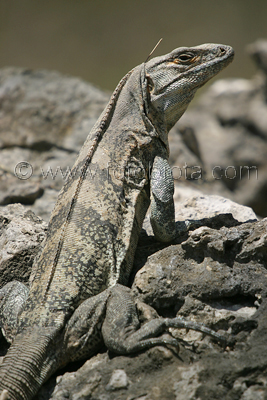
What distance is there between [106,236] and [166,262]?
2.35 ft

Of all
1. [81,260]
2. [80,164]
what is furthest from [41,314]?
[80,164]

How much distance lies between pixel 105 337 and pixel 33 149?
579 cm

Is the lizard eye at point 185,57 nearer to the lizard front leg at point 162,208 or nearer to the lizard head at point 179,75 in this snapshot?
the lizard head at point 179,75

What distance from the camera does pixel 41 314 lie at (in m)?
3.54

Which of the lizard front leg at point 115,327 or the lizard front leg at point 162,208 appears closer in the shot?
the lizard front leg at point 115,327

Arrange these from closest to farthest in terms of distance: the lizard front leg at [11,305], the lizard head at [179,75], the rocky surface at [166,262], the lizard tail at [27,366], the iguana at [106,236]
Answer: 1. the rocky surface at [166,262]
2. the lizard tail at [27,366]
3. the iguana at [106,236]
4. the lizard front leg at [11,305]
5. the lizard head at [179,75]

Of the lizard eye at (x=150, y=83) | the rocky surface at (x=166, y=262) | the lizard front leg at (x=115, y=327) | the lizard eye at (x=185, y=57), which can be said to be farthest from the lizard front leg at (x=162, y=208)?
the lizard eye at (x=185, y=57)

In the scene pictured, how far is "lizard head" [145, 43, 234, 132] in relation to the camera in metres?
4.80

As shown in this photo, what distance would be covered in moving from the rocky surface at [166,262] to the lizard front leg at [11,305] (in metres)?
0.38

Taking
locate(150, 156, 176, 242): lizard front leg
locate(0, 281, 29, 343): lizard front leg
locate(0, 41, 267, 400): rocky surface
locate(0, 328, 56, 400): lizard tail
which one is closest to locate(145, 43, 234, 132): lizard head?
locate(150, 156, 176, 242): lizard front leg

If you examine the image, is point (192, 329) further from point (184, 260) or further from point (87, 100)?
point (87, 100)

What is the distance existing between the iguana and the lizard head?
13 millimetres

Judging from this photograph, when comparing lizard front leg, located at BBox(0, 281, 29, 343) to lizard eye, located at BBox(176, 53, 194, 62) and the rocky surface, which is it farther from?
lizard eye, located at BBox(176, 53, 194, 62)

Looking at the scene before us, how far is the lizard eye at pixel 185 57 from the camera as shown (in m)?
4.83
